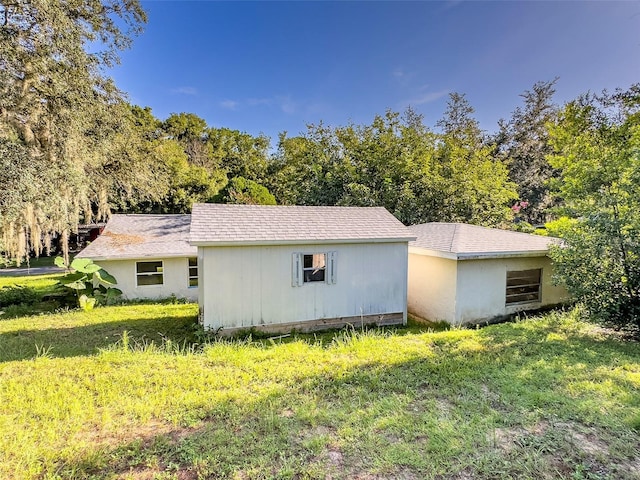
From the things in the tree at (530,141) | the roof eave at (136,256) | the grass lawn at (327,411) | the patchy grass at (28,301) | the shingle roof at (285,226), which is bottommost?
the patchy grass at (28,301)

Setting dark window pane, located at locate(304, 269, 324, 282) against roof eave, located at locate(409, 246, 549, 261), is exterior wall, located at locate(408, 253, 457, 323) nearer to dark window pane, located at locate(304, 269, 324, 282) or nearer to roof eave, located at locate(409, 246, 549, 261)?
roof eave, located at locate(409, 246, 549, 261)

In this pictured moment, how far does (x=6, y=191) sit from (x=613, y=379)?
13392 mm

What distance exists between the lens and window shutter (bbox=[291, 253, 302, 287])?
790 centimetres

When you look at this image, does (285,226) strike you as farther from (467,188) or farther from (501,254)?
(467,188)

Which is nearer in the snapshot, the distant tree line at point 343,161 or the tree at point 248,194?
the distant tree line at point 343,161

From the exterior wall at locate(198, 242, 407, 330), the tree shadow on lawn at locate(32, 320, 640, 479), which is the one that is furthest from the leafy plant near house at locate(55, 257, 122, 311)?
the tree shadow on lawn at locate(32, 320, 640, 479)

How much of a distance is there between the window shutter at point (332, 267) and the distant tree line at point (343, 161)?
5235 millimetres

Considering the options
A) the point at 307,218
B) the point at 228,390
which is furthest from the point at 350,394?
the point at 307,218

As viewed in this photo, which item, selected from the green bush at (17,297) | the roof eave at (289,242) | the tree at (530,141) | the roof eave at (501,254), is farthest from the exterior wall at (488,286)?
the tree at (530,141)

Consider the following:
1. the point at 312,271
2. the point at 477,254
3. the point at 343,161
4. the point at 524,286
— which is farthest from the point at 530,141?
the point at 312,271

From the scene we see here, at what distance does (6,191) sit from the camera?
8562 millimetres

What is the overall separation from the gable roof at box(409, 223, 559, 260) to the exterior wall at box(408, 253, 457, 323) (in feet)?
1.18

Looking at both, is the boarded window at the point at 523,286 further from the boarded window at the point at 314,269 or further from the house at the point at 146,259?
the house at the point at 146,259

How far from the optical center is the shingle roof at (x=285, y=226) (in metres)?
7.45
